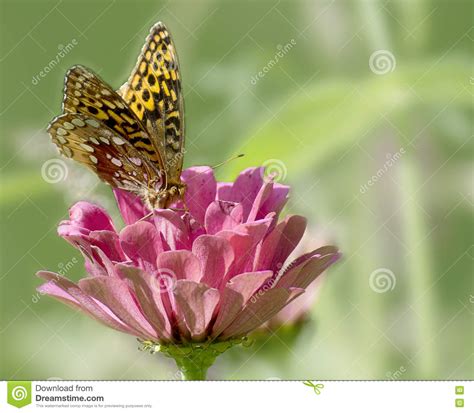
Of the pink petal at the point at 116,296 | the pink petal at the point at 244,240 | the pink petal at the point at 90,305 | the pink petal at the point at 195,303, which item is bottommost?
the pink petal at the point at 90,305

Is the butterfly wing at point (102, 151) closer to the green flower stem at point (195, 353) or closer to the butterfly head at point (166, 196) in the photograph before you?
the butterfly head at point (166, 196)

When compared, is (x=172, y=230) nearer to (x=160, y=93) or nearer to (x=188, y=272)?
(x=188, y=272)

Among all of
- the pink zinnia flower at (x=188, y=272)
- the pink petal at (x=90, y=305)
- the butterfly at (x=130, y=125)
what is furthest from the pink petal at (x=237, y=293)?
the butterfly at (x=130, y=125)

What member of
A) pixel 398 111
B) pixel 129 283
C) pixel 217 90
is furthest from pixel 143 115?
pixel 398 111

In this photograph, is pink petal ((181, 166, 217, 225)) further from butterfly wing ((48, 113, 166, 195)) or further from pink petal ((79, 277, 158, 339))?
pink petal ((79, 277, 158, 339))

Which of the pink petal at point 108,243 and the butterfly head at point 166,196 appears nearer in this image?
the pink petal at point 108,243

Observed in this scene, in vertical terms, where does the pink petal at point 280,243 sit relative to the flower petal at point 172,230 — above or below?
above

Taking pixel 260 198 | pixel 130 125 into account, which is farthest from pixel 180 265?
pixel 130 125
